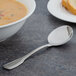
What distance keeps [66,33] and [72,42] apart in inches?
2.0

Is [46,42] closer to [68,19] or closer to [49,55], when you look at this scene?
[49,55]

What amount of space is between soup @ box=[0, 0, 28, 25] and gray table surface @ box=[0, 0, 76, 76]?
9 cm

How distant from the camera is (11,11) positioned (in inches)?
45.8

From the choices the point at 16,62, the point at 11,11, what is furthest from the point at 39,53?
the point at 11,11

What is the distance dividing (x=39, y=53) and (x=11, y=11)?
26cm

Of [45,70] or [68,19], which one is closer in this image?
[45,70]

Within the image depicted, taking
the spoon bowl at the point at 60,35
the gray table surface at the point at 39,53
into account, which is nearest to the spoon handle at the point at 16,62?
the gray table surface at the point at 39,53

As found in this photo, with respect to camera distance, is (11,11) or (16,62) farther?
(11,11)

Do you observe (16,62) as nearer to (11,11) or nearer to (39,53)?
(39,53)

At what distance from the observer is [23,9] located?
47.9 inches

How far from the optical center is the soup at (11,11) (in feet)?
3.58

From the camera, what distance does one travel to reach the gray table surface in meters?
0.95

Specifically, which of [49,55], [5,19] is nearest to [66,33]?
[49,55]

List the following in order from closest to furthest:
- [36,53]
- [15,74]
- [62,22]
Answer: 1. [15,74]
2. [36,53]
3. [62,22]
